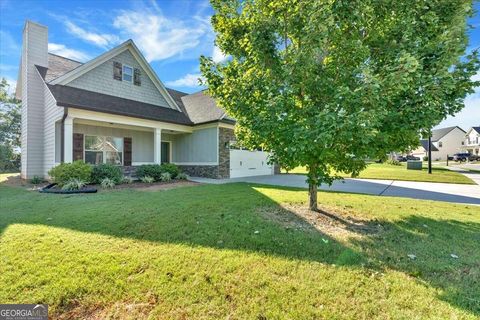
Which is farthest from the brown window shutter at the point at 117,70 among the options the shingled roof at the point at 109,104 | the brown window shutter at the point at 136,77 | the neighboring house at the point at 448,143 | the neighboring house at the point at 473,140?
the neighboring house at the point at 473,140

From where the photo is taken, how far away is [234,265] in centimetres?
326

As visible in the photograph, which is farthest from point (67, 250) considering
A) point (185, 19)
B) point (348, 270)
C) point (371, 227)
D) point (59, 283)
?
point (185, 19)

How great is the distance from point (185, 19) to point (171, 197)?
7.66 metres

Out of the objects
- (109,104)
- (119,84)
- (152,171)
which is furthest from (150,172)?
(119,84)

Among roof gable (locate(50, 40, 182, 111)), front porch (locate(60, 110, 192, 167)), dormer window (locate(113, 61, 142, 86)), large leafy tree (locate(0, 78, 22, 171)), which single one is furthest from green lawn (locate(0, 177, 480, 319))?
large leafy tree (locate(0, 78, 22, 171))

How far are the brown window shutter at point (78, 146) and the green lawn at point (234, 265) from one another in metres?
7.68

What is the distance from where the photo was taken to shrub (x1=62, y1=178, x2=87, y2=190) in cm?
909

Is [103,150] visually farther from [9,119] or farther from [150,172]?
[9,119]

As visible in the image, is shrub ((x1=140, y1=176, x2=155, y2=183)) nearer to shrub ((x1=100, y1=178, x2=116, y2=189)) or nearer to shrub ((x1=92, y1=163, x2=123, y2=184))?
shrub ((x1=92, y1=163, x2=123, y2=184))

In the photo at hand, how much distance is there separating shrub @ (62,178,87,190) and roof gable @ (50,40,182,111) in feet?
18.1

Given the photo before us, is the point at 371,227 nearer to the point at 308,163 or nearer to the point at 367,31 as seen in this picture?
the point at 308,163

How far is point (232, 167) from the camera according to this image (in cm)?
1491

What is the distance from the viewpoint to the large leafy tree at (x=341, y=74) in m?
4.01

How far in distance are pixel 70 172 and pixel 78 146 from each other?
3362 millimetres
